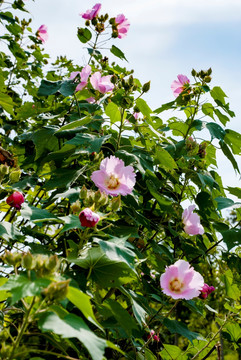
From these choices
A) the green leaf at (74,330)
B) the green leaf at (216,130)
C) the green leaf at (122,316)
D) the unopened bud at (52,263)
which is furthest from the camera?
the green leaf at (216,130)

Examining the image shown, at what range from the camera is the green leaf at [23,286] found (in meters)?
0.77

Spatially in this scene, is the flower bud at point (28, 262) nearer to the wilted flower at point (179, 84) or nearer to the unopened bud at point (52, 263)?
the unopened bud at point (52, 263)

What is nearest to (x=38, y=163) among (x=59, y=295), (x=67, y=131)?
(x=67, y=131)

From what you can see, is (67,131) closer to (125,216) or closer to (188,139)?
(125,216)

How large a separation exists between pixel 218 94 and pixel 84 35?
2.87 feet

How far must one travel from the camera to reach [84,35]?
7.96 ft

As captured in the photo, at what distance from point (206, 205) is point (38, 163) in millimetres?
809

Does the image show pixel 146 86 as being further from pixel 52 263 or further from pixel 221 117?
pixel 52 263

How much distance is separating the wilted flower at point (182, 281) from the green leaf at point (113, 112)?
26.2 inches

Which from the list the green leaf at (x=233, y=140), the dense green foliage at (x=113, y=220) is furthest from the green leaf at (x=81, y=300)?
the green leaf at (x=233, y=140)

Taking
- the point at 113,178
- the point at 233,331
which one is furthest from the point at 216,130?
the point at 233,331

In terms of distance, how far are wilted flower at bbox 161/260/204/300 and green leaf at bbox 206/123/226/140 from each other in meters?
0.72

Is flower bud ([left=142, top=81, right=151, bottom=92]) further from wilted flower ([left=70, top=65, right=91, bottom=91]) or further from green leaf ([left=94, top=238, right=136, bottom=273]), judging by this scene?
green leaf ([left=94, top=238, right=136, bottom=273])

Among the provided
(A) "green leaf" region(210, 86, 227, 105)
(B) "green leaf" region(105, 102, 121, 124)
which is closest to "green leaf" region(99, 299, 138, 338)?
(B) "green leaf" region(105, 102, 121, 124)
